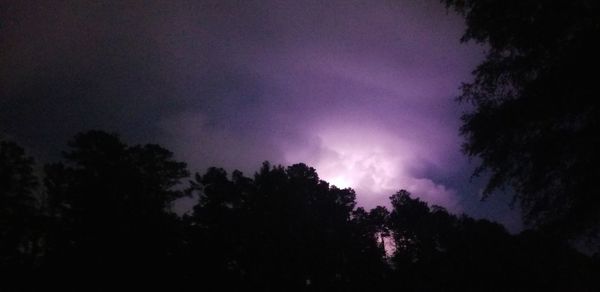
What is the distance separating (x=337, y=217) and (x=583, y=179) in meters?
31.8

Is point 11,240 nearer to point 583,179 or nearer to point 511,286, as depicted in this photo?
point 583,179

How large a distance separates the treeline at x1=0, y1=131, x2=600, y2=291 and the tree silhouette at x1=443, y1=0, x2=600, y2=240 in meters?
12.6

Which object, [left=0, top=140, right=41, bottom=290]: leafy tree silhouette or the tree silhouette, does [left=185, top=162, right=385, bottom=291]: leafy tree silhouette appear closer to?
[left=0, top=140, right=41, bottom=290]: leafy tree silhouette

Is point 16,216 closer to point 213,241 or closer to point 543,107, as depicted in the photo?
point 213,241

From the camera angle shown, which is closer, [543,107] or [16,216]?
[543,107]

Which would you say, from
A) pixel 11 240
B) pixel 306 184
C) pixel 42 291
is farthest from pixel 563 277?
pixel 11 240

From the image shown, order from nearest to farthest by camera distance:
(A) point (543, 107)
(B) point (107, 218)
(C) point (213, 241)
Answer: (A) point (543, 107), (B) point (107, 218), (C) point (213, 241)

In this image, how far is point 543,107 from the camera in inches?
309

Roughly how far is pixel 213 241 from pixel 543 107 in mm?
27628

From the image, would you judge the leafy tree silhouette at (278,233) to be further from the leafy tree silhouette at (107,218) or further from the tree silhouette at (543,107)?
the tree silhouette at (543,107)

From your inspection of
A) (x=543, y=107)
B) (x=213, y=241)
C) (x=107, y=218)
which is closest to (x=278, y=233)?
(x=213, y=241)

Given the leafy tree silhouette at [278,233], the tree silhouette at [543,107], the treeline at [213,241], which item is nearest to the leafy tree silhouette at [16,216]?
the treeline at [213,241]

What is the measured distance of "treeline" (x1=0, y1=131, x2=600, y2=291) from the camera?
23.9 meters

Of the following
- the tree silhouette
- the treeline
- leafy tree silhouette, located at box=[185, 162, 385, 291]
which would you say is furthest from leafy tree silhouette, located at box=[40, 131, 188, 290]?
the tree silhouette
